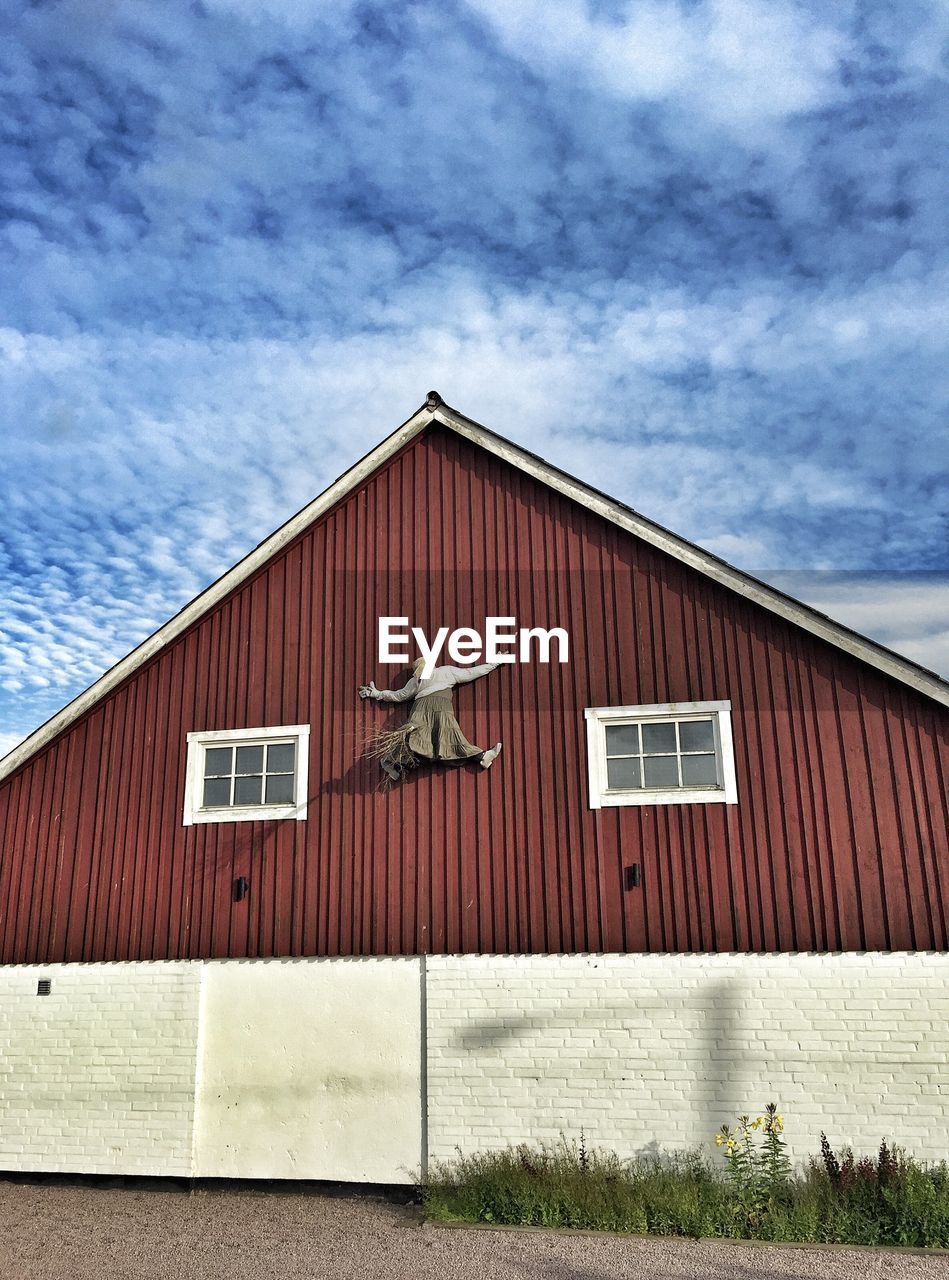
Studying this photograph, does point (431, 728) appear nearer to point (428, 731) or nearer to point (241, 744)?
point (428, 731)

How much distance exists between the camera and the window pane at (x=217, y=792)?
1174 cm

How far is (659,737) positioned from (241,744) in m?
4.87

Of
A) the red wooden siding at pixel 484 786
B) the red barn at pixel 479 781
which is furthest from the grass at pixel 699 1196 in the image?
the red wooden siding at pixel 484 786

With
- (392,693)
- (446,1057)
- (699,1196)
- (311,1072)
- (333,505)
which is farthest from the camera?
(333,505)

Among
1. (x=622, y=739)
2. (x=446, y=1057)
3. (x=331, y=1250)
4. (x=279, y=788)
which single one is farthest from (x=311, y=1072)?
(x=622, y=739)

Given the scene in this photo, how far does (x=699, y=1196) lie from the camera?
9.06 meters

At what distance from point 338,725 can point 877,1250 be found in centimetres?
719

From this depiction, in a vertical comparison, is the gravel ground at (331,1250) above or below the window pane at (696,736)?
below

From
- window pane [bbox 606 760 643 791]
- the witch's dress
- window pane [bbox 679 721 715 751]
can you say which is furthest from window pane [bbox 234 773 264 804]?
window pane [bbox 679 721 715 751]

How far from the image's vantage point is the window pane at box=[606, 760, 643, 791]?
10867mm

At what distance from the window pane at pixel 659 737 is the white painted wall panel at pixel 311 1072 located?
342cm

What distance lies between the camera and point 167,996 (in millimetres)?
11023

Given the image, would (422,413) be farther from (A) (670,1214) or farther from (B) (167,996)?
(A) (670,1214)

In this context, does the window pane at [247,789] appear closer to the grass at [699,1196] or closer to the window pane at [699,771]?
the grass at [699,1196]
